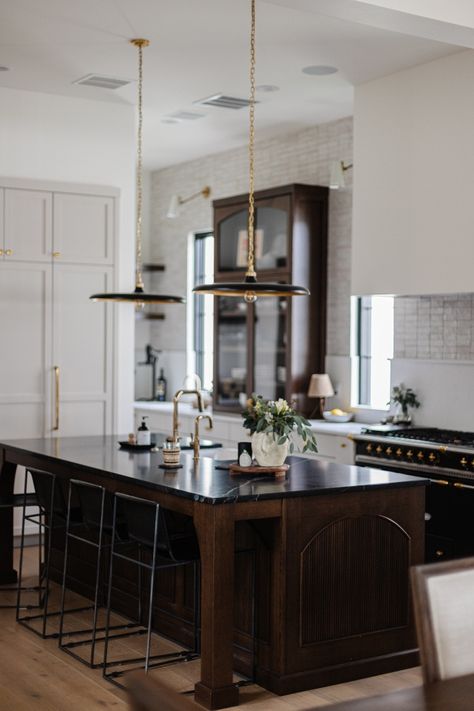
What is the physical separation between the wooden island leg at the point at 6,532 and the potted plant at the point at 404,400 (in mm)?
2684

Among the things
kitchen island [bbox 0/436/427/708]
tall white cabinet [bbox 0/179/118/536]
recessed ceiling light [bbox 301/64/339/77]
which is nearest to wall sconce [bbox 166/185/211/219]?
tall white cabinet [bbox 0/179/118/536]

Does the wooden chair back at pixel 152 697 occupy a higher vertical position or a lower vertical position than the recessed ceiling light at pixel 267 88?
lower

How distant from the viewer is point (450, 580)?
2.29 metres

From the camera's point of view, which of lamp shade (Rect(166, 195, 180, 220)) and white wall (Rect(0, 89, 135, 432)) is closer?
white wall (Rect(0, 89, 135, 432))

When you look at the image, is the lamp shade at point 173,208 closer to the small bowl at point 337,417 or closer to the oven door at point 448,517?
the small bowl at point 337,417

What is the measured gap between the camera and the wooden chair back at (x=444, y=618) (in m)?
Answer: 2.21

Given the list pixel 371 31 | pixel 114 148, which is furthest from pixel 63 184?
pixel 371 31

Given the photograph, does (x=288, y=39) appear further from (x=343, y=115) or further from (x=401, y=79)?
(x=343, y=115)

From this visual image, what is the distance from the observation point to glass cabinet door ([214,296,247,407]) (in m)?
8.20

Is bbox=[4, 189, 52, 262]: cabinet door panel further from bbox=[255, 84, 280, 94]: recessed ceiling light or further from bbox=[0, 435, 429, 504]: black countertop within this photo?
bbox=[0, 435, 429, 504]: black countertop

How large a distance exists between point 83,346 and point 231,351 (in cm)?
154

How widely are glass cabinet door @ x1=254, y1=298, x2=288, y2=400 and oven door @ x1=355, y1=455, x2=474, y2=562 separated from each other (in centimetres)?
203

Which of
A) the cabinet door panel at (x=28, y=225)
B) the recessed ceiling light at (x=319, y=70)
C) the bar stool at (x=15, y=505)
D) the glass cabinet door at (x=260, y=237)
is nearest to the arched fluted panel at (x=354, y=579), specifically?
the bar stool at (x=15, y=505)

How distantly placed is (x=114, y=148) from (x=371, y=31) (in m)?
2.61
